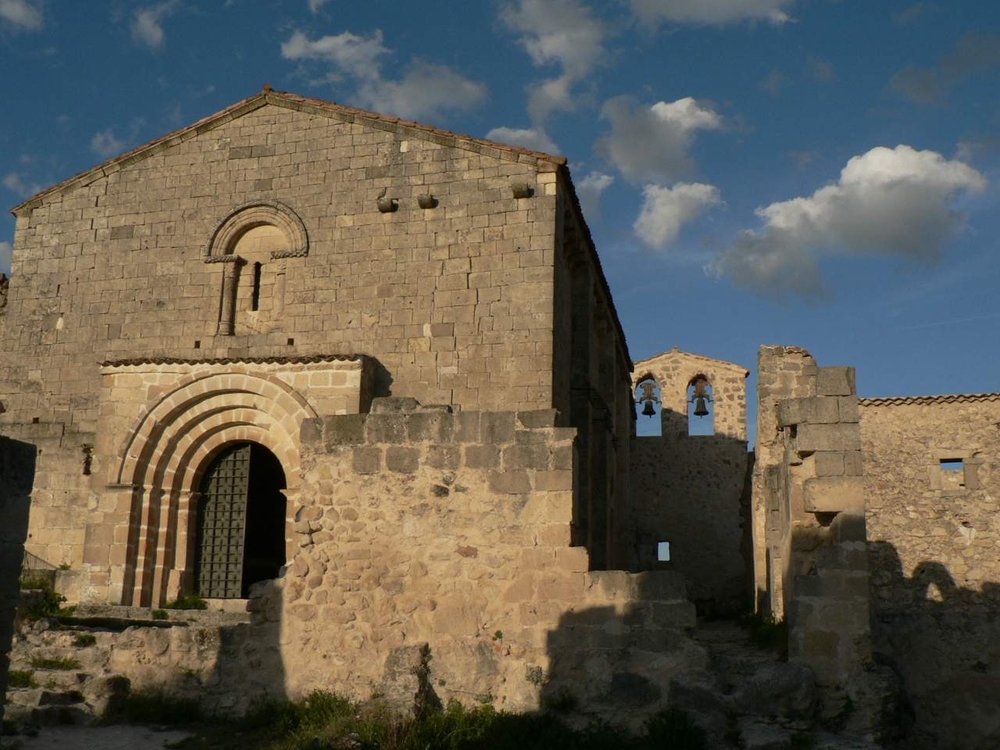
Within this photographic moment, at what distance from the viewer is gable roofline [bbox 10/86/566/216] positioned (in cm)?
1332

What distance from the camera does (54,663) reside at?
8.62m

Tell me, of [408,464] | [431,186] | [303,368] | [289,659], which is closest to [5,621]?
[289,659]

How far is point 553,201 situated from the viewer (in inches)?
516

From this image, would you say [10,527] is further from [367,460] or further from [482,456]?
[482,456]

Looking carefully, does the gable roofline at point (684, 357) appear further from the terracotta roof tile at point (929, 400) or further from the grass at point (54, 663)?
the grass at point (54, 663)

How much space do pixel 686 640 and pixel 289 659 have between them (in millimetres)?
3174

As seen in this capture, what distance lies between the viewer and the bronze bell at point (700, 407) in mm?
23955

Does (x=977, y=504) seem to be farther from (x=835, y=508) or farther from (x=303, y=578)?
(x=303, y=578)

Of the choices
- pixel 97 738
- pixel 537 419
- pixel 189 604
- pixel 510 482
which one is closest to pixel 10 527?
pixel 97 738

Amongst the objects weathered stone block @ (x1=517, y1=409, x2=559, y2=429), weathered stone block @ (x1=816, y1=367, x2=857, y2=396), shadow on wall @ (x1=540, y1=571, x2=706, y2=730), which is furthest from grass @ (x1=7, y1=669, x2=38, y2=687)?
weathered stone block @ (x1=816, y1=367, x2=857, y2=396)

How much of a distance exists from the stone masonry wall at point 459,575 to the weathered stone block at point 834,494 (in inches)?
57.1

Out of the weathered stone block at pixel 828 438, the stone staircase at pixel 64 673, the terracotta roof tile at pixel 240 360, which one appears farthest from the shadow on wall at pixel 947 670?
the terracotta roof tile at pixel 240 360

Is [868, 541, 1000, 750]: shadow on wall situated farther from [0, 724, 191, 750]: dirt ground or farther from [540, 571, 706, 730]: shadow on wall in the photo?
[0, 724, 191, 750]: dirt ground

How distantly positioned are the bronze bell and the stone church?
3.36m
